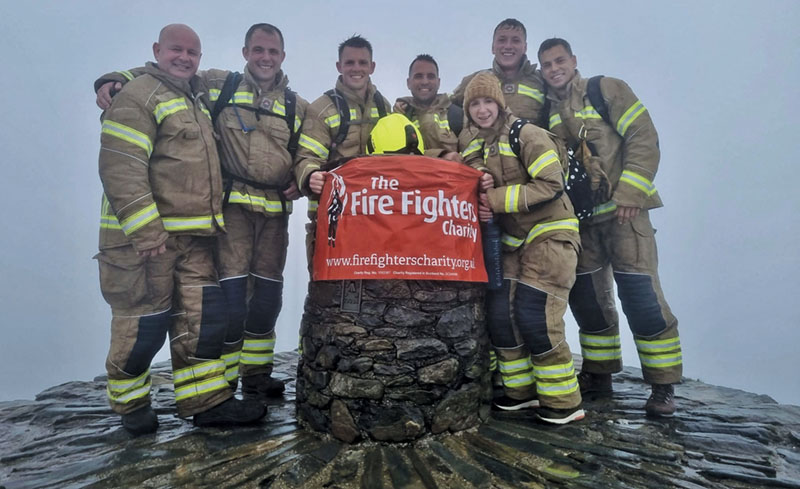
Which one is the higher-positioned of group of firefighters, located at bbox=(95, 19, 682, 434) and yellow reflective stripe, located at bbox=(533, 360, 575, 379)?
group of firefighters, located at bbox=(95, 19, 682, 434)

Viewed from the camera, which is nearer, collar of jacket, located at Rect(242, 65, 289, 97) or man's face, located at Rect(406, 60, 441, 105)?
collar of jacket, located at Rect(242, 65, 289, 97)

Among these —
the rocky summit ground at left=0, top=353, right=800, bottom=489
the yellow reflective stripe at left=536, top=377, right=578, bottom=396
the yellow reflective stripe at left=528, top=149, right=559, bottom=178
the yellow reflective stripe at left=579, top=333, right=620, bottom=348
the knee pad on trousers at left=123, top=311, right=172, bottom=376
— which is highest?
the yellow reflective stripe at left=528, top=149, right=559, bottom=178

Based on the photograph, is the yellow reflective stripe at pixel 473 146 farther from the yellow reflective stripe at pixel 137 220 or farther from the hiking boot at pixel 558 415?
the yellow reflective stripe at pixel 137 220

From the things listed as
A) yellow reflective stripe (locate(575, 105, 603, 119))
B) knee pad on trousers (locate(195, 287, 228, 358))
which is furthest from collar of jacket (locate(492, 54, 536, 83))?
knee pad on trousers (locate(195, 287, 228, 358))

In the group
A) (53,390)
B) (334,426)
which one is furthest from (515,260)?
(53,390)

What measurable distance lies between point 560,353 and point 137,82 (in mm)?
4323

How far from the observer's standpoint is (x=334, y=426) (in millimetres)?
3596

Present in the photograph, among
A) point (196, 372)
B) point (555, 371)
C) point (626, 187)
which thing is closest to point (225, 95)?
point (196, 372)

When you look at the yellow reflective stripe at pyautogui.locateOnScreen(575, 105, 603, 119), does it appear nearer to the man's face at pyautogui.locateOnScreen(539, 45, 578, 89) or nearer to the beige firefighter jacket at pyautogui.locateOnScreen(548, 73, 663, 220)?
the beige firefighter jacket at pyautogui.locateOnScreen(548, 73, 663, 220)

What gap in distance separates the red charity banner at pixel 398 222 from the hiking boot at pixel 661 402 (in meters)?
2.26

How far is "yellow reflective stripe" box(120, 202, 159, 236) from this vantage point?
3547 millimetres

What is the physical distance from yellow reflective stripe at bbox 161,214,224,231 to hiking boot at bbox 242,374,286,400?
1916 mm

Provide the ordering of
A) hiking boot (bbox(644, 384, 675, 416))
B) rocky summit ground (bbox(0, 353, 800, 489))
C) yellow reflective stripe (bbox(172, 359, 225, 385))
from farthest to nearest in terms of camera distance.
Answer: hiking boot (bbox(644, 384, 675, 416)), yellow reflective stripe (bbox(172, 359, 225, 385)), rocky summit ground (bbox(0, 353, 800, 489))

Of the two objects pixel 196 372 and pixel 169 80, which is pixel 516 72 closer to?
pixel 169 80
